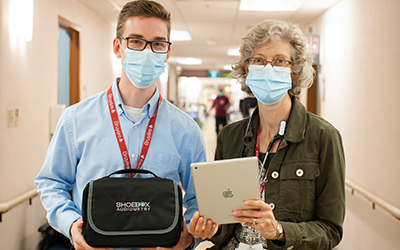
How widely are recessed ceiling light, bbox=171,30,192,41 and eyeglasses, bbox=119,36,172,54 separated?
637 centimetres

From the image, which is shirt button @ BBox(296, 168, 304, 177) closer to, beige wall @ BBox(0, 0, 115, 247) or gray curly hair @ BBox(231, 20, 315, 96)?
gray curly hair @ BBox(231, 20, 315, 96)

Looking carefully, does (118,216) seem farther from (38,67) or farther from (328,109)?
(328,109)

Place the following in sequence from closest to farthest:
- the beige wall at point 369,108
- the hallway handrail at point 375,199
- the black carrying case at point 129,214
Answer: the black carrying case at point 129,214 < the hallway handrail at point 375,199 < the beige wall at point 369,108

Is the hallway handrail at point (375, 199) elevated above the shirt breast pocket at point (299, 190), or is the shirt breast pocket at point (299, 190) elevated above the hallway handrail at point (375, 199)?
the shirt breast pocket at point (299, 190)

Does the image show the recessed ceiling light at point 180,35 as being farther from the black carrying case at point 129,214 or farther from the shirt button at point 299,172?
the black carrying case at point 129,214

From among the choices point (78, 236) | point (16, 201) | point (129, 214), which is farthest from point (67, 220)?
point (16, 201)

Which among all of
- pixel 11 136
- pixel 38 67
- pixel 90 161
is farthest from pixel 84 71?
pixel 90 161

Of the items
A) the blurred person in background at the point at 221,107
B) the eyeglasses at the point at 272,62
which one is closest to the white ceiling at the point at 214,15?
the eyeglasses at the point at 272,62

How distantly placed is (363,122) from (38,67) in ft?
11.5

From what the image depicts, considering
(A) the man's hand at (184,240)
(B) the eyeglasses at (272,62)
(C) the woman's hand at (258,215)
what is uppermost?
(B) the eyeglasses at (272,62)

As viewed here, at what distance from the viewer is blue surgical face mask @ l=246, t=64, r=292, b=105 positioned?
158 centimetres

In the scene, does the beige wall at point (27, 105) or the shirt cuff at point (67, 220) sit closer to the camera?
the shirt cuff at point (67, 220)

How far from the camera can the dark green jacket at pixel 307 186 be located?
1371 mm

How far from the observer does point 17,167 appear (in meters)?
3.25
